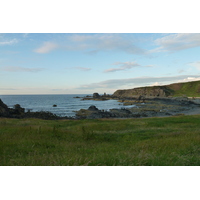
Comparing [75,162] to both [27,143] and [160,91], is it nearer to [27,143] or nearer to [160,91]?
[27,143]

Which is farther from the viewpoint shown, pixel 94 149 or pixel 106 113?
pixel 106 113

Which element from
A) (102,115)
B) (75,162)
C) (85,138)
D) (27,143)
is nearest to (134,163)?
(75,162)

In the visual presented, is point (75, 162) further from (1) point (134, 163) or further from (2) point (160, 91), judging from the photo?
(2) point (160, 91)

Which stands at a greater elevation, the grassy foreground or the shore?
the grassy foreground

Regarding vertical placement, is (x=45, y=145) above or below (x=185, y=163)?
below

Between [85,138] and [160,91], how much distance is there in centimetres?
19165

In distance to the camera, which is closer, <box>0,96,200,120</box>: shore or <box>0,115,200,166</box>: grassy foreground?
<box>0,115,200,166</box>: grassy foreground

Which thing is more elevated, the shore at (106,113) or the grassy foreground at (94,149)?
the grassy foreground at (94,149)

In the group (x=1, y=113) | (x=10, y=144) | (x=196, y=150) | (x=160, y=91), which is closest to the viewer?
(x=196, y=150)

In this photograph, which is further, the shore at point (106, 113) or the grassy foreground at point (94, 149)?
the shore at point (106, 113)

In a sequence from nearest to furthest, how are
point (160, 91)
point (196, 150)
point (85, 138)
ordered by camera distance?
1. point (196, 150)
2. point (85, 138)
3. point (160, 91)

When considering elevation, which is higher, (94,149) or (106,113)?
(94,149)

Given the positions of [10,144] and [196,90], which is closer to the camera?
[10,144]

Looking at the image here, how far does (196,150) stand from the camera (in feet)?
25.6
